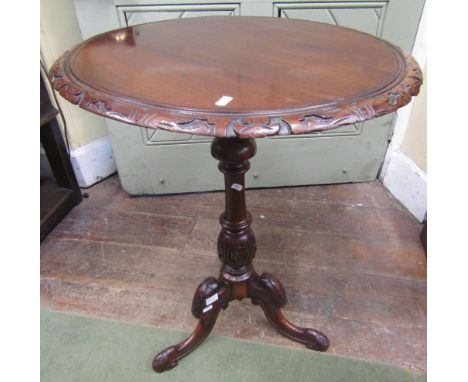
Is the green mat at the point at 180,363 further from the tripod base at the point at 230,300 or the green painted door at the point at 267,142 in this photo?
the green painted door at the point at 267,142

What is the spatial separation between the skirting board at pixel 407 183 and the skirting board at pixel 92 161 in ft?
4.54

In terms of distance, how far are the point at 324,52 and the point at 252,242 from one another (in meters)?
0.52

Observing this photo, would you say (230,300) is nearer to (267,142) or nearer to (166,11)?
(267,142)

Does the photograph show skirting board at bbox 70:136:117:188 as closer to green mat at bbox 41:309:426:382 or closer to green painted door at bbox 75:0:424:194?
green painted door at bbox 75:0:424:194

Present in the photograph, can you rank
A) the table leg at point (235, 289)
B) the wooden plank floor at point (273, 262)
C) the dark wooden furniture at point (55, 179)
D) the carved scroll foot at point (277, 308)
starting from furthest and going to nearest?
the dark wooden furniture at point (55, 179)
the wooden plank floor at point (273, 262)
the carved scroll foot at point (277, 308)
the table leg at point (235, 289)

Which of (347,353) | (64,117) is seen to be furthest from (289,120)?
(64,117)

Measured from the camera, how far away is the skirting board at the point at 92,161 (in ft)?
5.82

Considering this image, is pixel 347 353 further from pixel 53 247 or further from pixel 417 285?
pixel 53 247

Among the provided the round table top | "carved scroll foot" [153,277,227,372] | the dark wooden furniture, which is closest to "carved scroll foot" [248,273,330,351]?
"carved scroll foot" [153,277,227,372]

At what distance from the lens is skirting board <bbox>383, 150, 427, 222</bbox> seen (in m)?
1.59

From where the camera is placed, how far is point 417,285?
1331mm

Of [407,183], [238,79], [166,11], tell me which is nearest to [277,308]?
[238,79]

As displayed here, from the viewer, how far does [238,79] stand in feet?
2.27

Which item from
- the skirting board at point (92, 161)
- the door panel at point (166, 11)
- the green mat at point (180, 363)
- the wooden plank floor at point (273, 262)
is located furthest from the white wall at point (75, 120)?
the green mat at point (180, 363)
